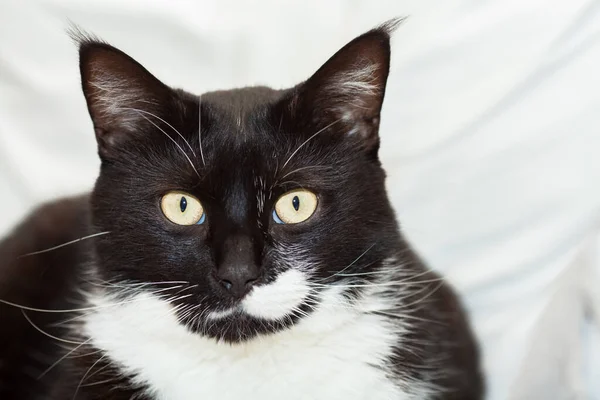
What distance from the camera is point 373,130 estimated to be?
1.24m

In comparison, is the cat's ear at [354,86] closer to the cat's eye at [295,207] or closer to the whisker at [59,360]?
the cat's eye at [295,207]

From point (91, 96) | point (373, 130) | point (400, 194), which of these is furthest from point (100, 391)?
point (400, 194)

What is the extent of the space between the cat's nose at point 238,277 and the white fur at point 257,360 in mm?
135

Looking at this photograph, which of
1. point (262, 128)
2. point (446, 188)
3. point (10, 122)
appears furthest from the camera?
point (10, 122)

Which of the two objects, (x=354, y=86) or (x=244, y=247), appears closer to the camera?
(x=244, y=247)

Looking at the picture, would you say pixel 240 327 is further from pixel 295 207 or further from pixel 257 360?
pixel 295 207

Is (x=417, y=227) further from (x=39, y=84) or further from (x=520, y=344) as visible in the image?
(x=39, y=84)

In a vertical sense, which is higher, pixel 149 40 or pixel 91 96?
pixel 149 40

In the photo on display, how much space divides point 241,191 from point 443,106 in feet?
2.58

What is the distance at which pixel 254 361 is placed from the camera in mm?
1177

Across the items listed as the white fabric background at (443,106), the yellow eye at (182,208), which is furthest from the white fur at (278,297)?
the white fabric background at (443,106)

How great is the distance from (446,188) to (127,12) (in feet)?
2.95

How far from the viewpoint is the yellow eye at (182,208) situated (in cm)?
111

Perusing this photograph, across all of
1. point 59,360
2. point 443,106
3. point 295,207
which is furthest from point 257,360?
point 443,106
